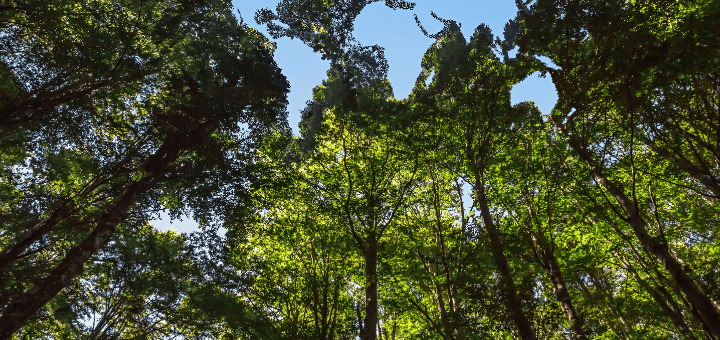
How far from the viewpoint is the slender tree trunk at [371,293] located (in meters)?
10.7

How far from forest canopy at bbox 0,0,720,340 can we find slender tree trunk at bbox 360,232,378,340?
76 millimetres

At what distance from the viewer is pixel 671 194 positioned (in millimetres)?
13562

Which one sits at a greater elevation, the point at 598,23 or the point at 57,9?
the point at 57,9

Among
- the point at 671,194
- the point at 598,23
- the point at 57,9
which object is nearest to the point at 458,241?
the point at 598,23

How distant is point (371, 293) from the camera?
11.5 m

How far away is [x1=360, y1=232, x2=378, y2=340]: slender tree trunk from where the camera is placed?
10.7m

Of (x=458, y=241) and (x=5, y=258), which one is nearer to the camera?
(x=5, y=258)

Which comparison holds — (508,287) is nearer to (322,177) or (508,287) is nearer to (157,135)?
(322,177)

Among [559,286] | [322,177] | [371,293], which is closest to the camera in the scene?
[559,286]

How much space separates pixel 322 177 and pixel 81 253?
761 centimetres

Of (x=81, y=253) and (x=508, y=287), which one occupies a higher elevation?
(x=81, y=253)

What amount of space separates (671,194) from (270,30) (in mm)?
25080

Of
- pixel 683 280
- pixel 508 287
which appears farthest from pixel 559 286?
pixel 683 280

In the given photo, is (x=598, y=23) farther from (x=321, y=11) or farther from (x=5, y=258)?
(x=321, y=11)
